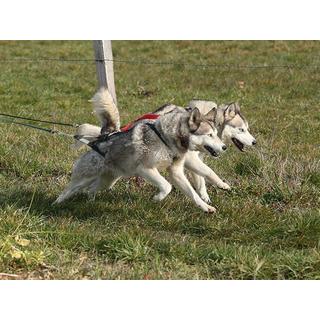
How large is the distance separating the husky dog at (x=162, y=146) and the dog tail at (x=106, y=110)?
1 cm

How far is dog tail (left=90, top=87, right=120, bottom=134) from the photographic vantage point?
6723 millimetres

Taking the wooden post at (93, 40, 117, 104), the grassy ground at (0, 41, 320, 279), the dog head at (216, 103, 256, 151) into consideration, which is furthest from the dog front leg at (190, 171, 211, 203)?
the wooden post at (93, 40, 117, 104)

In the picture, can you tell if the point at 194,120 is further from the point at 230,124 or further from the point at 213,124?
the point at 230,124

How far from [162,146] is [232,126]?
5.22 feet

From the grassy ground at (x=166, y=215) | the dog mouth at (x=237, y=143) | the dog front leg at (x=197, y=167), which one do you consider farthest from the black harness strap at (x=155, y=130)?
the dog mouth at (x=237, y=143)

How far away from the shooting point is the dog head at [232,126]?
759cm

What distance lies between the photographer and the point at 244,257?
5.04 meters

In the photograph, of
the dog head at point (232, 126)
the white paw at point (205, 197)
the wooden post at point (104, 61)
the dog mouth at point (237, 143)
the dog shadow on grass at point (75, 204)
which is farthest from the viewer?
the wooden post at point (104, 61)

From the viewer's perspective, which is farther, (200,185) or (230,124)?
(230,124)

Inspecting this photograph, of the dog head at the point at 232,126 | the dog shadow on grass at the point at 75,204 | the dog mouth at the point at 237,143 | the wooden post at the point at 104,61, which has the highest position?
the wooden post at the point at 104,61

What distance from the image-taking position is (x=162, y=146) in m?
6.36

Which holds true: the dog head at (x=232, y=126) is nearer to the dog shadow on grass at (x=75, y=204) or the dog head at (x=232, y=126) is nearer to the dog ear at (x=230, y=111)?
the dog ear at (x=230, y=111)

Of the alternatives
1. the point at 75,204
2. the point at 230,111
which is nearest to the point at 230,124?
the point at 230,111

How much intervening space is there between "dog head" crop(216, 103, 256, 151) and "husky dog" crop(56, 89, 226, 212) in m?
0.97
